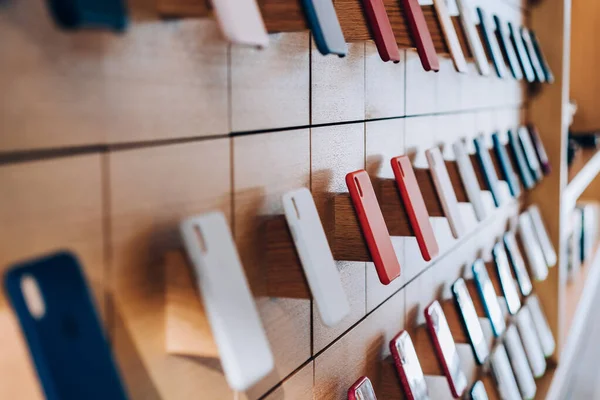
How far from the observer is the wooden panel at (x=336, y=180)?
1.31m

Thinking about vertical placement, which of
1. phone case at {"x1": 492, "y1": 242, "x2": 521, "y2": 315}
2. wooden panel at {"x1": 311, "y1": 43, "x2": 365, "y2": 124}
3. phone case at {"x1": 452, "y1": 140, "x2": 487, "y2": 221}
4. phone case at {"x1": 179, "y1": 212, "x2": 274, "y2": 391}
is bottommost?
phone case at {"x1": 492, "y1": 242, "x2": 521, "y2": 315}

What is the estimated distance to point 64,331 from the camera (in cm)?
67

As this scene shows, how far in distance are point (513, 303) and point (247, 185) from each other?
1422 millimetres

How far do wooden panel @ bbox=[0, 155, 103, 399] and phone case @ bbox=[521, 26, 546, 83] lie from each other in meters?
2.06

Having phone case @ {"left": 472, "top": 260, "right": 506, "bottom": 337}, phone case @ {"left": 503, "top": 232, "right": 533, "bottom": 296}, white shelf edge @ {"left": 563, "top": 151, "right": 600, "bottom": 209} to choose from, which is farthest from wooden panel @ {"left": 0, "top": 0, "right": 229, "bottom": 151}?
white shelf edge @ {"left": 563, "top": 151, "right": 600, "bottom": 209}

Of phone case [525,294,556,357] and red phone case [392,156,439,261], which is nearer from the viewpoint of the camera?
red phone case [392,156,439,261]

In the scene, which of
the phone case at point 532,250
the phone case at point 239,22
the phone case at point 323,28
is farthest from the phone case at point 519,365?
the phone case at point 239,22

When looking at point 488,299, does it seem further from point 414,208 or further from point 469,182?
point 414,208

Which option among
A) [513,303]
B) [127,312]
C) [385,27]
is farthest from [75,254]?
[513,303]

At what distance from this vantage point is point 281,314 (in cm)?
120

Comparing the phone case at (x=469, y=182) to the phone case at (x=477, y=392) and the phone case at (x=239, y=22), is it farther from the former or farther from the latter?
the phone case at (x=239, y=22)

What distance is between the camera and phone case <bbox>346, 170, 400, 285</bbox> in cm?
125

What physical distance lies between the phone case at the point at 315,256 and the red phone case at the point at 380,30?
28 centimetres

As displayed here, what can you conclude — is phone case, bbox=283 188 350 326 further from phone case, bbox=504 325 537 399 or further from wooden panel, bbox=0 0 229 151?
phone case, bbox=504 325 537 399
